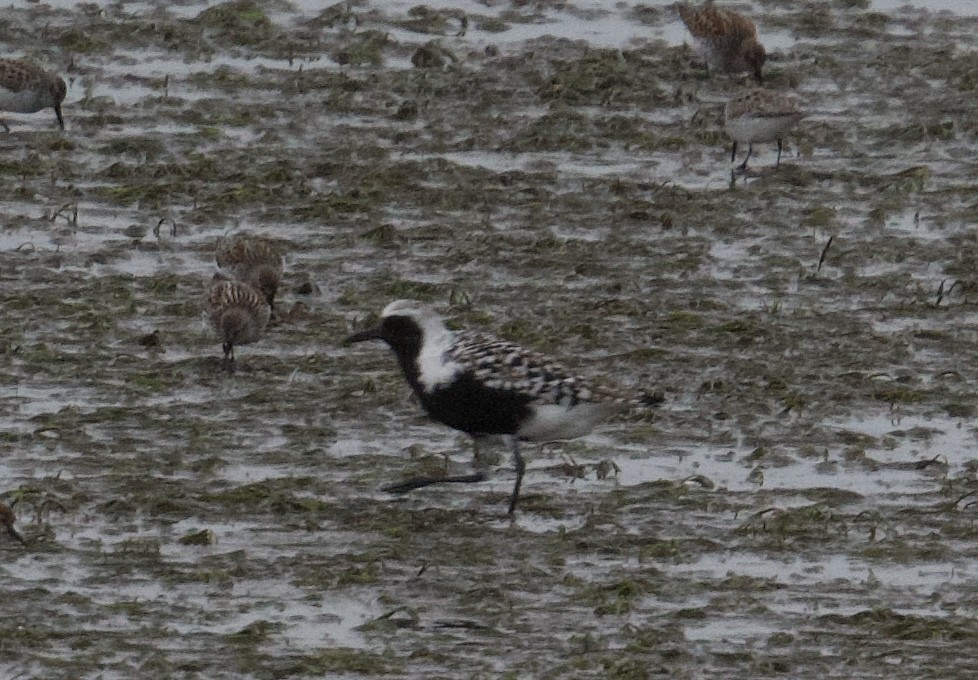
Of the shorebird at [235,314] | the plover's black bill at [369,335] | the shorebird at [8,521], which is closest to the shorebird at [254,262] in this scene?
the shorebird at [235,314]

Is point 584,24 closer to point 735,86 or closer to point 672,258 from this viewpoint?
point 735,86

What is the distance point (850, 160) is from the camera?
19906mm

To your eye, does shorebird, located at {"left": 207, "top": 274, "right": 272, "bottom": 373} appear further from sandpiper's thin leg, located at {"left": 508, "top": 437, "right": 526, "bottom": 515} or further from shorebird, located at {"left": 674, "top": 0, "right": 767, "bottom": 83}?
shorebird, located at {"left": 674, "top": 0, "right": 767, "bottom": 83}

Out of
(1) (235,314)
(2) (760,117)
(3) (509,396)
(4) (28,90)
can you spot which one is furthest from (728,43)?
(3) (509,396)

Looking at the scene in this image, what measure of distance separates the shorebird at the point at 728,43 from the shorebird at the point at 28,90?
219 inches

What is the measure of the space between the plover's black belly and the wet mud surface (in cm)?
32

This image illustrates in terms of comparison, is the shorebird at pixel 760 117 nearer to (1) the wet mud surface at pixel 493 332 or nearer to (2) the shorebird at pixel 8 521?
(1) the wet mud surface at pixel 493 332

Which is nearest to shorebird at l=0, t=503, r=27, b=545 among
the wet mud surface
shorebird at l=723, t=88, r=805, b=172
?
the wet mud surface

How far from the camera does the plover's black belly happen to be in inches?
488

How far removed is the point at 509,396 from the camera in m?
12.4

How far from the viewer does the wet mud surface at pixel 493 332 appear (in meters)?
10.4

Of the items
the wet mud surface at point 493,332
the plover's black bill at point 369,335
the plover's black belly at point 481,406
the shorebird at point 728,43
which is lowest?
the wet mud surface at point 493,332

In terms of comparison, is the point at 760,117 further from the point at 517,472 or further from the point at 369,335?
the point at 517,472

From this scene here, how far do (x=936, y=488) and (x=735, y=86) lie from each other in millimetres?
10361
